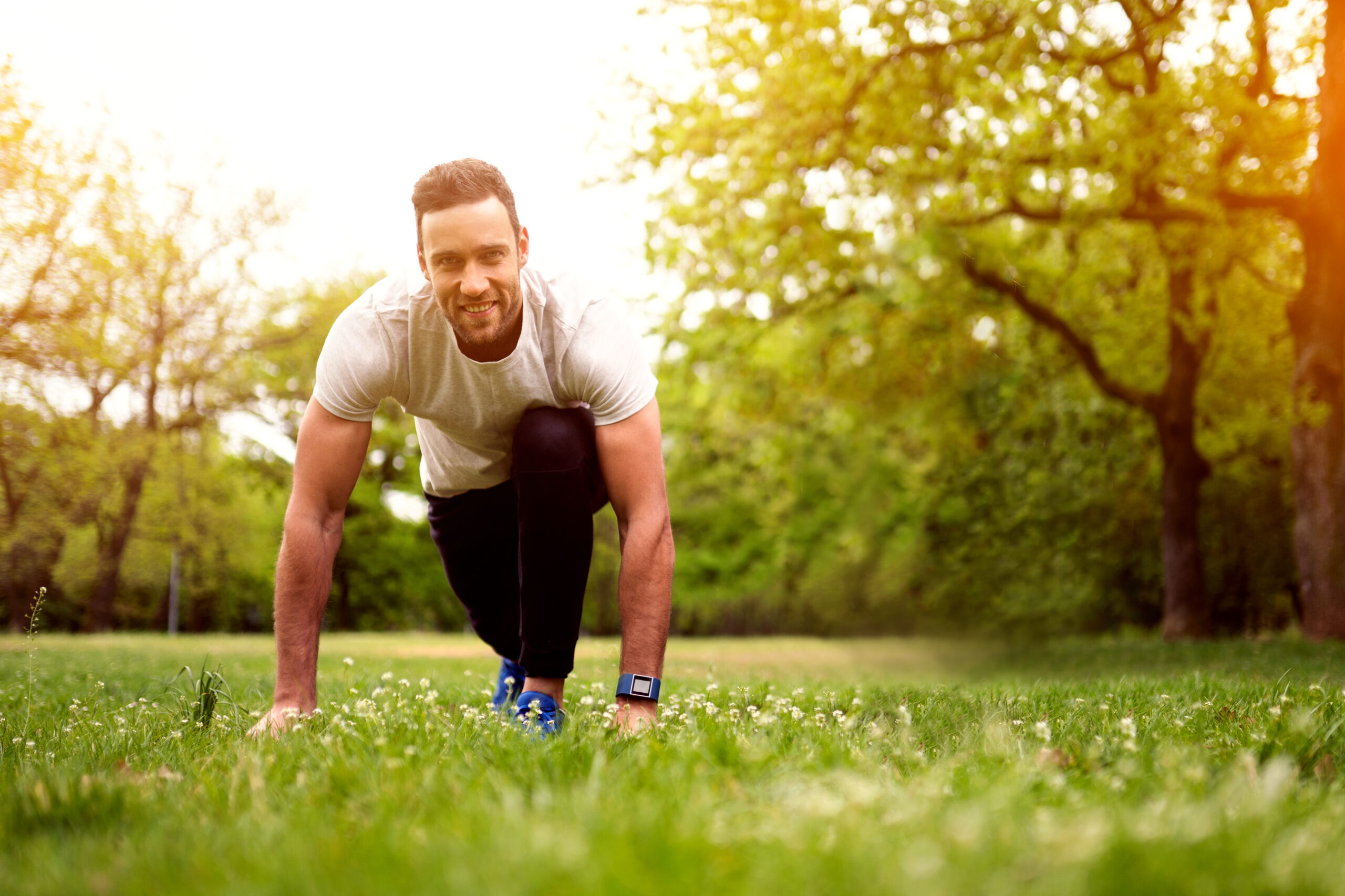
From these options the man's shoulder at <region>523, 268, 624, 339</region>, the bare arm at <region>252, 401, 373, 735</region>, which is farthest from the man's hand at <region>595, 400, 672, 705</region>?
the bare arm at <region>252, 401, 373, 735</region>

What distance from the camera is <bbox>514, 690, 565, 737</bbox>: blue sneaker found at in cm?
261

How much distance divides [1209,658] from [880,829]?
8835 millimetres

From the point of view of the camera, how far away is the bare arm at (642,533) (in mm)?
3143

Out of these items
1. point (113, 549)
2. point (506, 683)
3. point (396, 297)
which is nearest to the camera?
point (396, 297)

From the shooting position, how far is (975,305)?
13.8 meters

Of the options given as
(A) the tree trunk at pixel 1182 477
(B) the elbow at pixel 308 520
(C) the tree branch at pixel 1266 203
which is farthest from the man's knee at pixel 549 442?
(A) the tree trunk at pixel 1182 477

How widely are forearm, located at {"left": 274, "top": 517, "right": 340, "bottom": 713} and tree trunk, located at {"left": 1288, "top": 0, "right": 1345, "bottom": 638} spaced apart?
11010 mm

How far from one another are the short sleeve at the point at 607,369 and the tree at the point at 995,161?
7670 millimetres

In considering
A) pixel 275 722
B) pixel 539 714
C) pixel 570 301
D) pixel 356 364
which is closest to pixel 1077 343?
pixel 570 301

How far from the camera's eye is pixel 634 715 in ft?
9.82

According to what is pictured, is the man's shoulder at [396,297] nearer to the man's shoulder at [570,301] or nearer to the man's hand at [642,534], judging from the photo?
the man's shoulder at [570,301]

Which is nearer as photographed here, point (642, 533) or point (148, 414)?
point (642, 533)

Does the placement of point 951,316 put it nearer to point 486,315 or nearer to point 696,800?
point 486,315

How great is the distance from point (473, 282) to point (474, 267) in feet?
0.17
